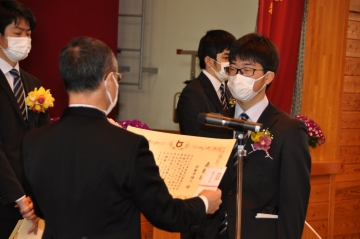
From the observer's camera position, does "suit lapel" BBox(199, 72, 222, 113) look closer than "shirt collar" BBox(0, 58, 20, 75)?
No

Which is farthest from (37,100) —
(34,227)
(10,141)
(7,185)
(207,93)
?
(207,93)

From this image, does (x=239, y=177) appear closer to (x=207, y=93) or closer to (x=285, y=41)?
(x=207, y=93)

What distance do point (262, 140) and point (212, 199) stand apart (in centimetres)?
40

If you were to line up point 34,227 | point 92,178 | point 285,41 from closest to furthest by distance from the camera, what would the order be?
point 92,178, point 34,227, point 285,41

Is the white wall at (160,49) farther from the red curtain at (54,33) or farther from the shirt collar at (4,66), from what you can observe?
the shirt collar at (4,66)

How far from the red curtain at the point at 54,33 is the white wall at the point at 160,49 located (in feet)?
3.85

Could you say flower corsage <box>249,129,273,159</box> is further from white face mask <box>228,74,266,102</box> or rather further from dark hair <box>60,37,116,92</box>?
dark hair <box>60,37,116,92</box>

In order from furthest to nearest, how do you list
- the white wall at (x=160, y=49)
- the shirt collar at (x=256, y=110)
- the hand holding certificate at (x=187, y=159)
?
1. the white wall at (x=160, y=49)
2. the shirt collar at (x=256, y=110)
3. the hand holding certificate at (x=187, y=159)

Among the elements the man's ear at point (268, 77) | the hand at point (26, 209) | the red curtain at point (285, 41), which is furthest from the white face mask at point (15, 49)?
the red curtain at point (285, 41)

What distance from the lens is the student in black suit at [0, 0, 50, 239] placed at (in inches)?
108

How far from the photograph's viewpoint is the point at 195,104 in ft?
10.4

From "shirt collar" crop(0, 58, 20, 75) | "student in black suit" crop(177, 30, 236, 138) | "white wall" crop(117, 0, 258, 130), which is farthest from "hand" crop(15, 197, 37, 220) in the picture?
"white wall" crop(117, 0, 258, 130)

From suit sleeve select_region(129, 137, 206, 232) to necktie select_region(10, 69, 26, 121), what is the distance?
1417 millimetres

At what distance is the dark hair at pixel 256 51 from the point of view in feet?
8.49
